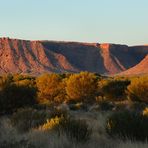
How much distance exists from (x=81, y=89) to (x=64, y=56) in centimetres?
11673

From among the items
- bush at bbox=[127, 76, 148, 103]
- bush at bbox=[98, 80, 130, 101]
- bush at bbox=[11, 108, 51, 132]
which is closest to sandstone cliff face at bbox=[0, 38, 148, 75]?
bush at bbox=[98, 80, 130, 101]

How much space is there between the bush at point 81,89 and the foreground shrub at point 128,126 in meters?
38.9

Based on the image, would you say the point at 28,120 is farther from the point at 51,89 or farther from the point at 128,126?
the point at 51,89

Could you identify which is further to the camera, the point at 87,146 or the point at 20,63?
the point at 20,63

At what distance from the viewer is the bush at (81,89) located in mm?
52344

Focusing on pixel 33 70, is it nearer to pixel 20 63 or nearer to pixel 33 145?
pixel 20 63

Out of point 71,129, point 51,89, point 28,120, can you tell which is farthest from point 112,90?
point 71,129

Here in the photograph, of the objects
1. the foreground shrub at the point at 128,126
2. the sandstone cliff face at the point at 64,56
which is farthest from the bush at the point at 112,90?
the sandstone cliff face at the point at 64,56

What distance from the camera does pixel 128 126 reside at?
12.6m

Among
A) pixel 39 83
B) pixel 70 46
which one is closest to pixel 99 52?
pixel 70 46

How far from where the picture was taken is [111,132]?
41.8ft

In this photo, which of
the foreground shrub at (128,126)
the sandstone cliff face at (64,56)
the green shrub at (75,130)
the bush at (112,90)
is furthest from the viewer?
the sandstone cliff face at (64,56)

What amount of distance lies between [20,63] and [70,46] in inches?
1578

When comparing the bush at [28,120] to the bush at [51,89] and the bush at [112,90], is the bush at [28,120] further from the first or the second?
the bush at [51,89]
